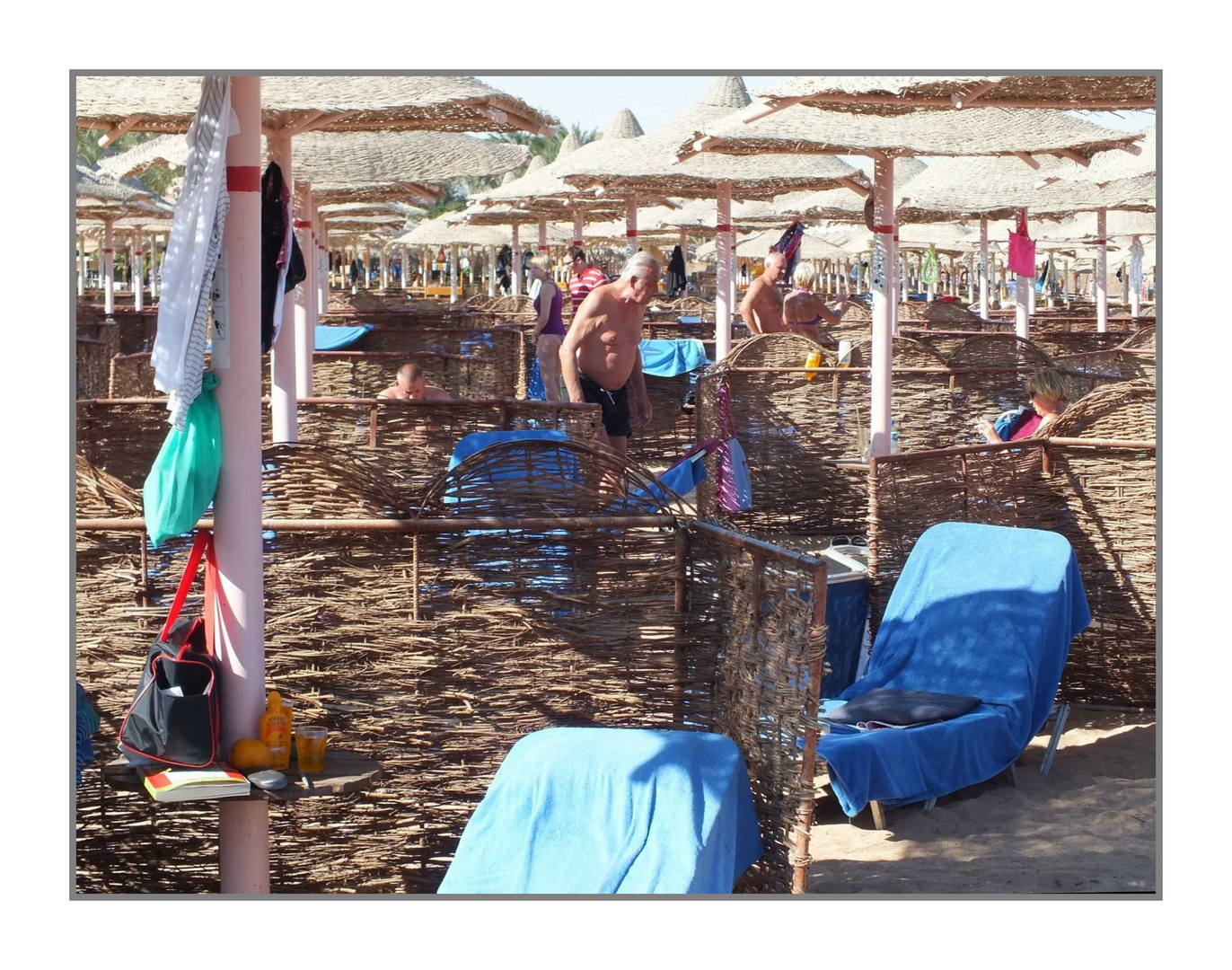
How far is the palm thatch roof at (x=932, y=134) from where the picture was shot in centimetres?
855

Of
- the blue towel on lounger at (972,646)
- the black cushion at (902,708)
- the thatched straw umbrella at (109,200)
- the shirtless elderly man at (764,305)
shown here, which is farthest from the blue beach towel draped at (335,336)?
the black cushion at (902,708)

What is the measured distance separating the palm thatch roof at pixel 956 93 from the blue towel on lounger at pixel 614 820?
2828 mm

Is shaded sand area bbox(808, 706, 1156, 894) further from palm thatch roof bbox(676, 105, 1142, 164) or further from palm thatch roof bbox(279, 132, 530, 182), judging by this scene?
palm thatch roof bbox(279, 132, 530, 182)

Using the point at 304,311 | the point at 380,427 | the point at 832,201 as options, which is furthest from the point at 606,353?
the point at 832,201

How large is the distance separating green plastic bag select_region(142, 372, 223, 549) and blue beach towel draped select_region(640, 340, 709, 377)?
10.5 meters

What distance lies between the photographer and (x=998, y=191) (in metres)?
16.0

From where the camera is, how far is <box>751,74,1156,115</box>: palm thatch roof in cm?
559

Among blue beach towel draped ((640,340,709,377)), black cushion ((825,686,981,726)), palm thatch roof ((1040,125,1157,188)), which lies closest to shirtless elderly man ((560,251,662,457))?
black cushion ((825,686,981,726))

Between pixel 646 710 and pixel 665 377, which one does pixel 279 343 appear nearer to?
pixel 646 710

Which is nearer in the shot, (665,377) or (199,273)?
(199,273)

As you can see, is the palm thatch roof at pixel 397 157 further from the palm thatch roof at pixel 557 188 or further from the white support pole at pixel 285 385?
the white support pole at pixel 285 385
